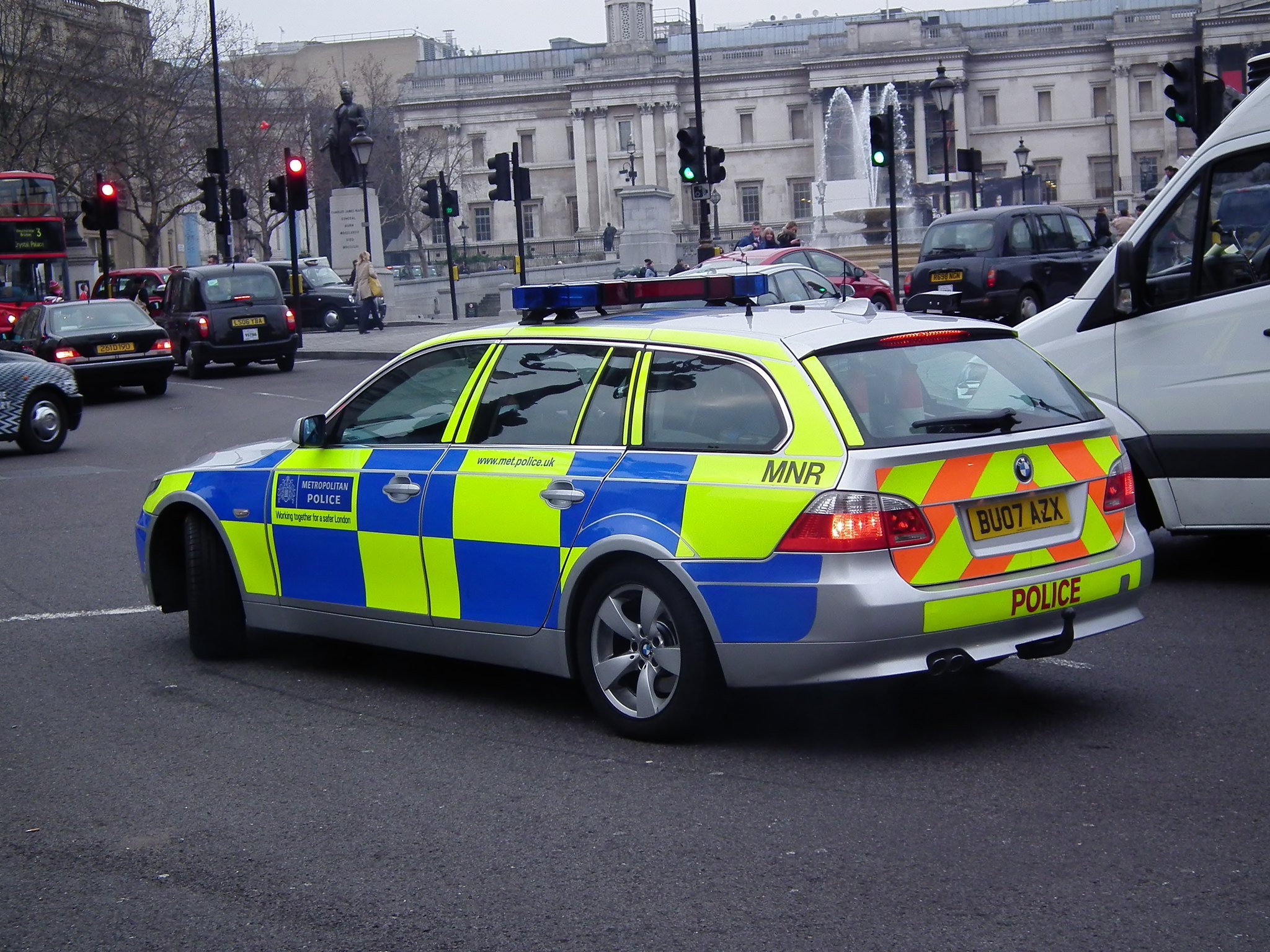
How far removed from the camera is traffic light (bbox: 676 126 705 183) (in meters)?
30.4

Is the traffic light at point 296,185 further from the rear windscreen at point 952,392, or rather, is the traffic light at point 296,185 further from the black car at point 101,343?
the rear windscreen at point 952,392

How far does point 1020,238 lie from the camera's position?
78.1 ft

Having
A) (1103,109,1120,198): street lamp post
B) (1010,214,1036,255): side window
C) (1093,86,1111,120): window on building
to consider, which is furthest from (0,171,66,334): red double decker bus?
(1093,86,1111,120): window on building

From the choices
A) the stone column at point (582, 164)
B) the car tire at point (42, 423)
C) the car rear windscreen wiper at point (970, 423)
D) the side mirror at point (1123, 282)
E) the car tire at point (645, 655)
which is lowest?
the car tire at point (645, 655)

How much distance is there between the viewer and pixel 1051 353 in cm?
848

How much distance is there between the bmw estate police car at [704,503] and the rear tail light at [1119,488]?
14mm

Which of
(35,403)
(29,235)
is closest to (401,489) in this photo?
(35,403)

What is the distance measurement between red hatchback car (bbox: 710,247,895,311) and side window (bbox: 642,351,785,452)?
68.4 ft

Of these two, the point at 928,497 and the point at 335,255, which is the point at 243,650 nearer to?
the point at 928,497

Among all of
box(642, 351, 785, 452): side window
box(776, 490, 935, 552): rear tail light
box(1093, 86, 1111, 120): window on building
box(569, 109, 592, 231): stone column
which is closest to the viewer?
box(776, 490, 935, 552): rear tail light

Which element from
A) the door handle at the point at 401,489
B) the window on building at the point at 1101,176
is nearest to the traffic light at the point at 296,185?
the door handle at the point at 401,489

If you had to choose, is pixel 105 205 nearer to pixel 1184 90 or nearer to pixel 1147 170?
pixel 1184 90

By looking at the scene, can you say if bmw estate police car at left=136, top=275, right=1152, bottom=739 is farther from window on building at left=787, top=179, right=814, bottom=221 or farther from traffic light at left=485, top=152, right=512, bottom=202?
window on building at left=787, top=179, right=814, bottom=221

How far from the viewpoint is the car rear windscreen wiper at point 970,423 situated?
537 cm
